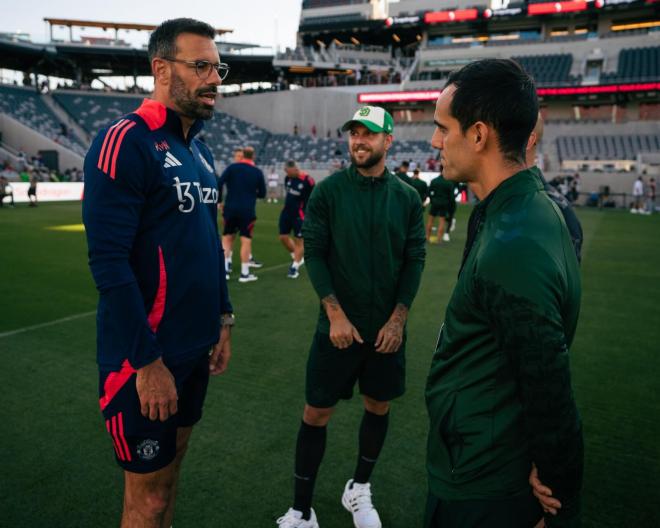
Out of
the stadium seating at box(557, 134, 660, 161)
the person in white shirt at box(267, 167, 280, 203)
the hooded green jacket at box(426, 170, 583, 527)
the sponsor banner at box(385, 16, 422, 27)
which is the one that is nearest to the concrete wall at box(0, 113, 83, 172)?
the person in white shirt at box(267, 167, 280, 203)

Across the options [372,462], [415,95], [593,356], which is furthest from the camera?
[415,95]

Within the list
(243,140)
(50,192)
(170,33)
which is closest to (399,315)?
(170,33)

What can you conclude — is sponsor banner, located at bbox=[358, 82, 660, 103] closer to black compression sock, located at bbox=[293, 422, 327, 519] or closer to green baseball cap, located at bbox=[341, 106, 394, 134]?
green baseball cap, located at bbox=[341, 106, 394, 134]

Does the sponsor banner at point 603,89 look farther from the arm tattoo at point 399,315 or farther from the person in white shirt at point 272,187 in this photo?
the arm tattoo at point 399,315

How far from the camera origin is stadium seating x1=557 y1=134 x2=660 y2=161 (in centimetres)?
3449

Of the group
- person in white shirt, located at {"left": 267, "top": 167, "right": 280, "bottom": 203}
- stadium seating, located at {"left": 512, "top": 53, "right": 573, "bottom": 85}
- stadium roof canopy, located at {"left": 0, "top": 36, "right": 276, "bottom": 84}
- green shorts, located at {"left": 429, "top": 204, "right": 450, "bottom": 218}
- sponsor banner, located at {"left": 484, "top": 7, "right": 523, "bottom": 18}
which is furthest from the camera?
sponsor banner, located at {"left": 484, "top": 7, "right": 523, "bottom": 18}

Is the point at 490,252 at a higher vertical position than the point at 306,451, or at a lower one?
higher

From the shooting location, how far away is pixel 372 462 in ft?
9.98

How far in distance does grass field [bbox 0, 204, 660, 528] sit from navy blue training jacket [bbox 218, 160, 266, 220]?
5.94 ft

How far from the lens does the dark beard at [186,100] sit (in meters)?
2.20

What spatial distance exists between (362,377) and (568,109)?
43.5 meters

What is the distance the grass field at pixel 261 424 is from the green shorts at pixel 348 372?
74 cm

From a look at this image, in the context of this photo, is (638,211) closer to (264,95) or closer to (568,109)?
(568,109)

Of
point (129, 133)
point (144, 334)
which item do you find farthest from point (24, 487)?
point (129, 133)
